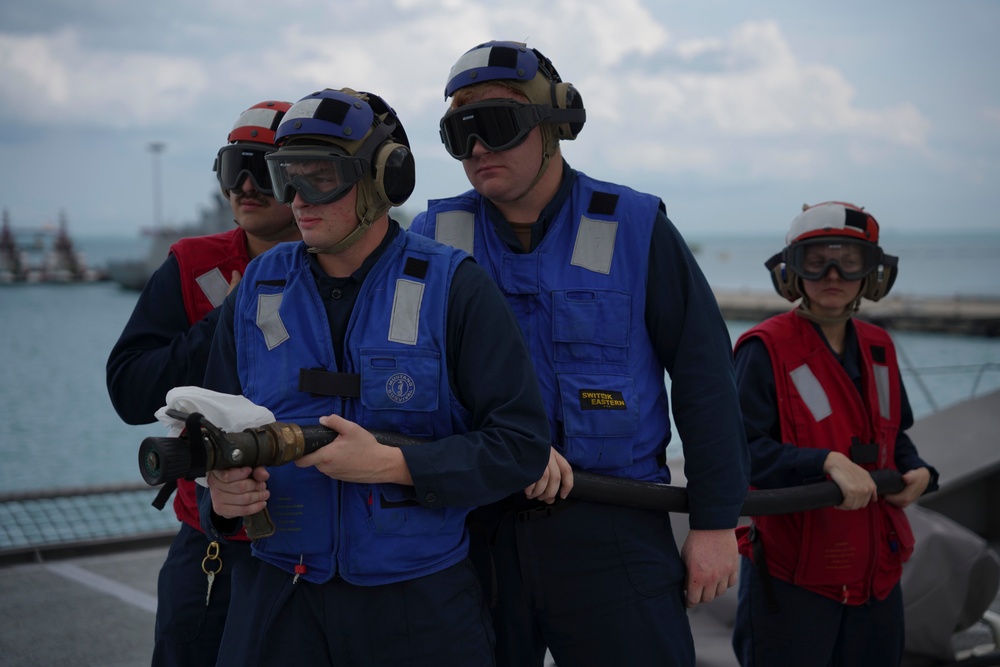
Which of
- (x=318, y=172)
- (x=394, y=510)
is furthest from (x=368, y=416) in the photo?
(x=318, y=172)

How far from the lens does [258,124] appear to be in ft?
9.33

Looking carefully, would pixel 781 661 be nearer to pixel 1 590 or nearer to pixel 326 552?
pixel 326 552

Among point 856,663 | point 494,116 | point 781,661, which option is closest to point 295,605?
point 494,116

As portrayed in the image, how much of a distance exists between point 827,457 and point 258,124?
6.62 feet

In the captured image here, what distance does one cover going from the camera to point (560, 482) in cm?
212

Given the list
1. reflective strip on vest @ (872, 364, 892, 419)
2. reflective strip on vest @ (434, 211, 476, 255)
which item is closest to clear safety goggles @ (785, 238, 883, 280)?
reflective strip on vest @ (872, 364, 892, 419)

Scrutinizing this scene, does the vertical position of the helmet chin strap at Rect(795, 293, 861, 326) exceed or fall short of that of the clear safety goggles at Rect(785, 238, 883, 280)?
it falls short

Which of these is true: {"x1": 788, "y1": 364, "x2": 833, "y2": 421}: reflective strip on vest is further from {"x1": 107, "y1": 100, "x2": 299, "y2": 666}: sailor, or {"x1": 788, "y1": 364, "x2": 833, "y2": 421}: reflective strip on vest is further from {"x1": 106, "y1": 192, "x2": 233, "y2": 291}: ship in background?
{"x1": 106, "y1": 192, "x2": 233, "y2": 291}: ship in background

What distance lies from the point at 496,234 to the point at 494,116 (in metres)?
0.31

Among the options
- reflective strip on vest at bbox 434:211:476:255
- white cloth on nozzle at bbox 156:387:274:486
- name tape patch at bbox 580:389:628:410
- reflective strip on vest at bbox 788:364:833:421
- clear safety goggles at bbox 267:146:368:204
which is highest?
clear safety goggles at bbox 267:146:368:204

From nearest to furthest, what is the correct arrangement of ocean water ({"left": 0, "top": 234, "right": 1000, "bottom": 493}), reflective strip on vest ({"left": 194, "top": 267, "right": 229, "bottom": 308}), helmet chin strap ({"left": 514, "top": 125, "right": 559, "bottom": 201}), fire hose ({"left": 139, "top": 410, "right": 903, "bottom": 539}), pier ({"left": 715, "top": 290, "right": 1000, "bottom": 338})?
1. fire hose ({"left": 139, "top": 410, "right": 903, "bottom": 539})
2. helmet chin strap ({"left": 514, "top": 125, "right": 559, "bottom": 201})
3. reflective strip on vest ({"left": 194, "top": 267, "right": 229, "bottom": 308})
4. ocean water ({"left": 0, "top": 234, "right": 1000, "bottom": 493})
5. pier ({"left": 715, "top": 290, "right": 1000, "bottom": 338})

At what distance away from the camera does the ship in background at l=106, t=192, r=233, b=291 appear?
4422 centimetres

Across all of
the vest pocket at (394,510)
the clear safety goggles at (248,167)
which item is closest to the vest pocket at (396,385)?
the vest pocket at (394,510)

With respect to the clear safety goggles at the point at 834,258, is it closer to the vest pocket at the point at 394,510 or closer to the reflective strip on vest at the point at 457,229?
the reflective strip on vest at the point at 457,229
